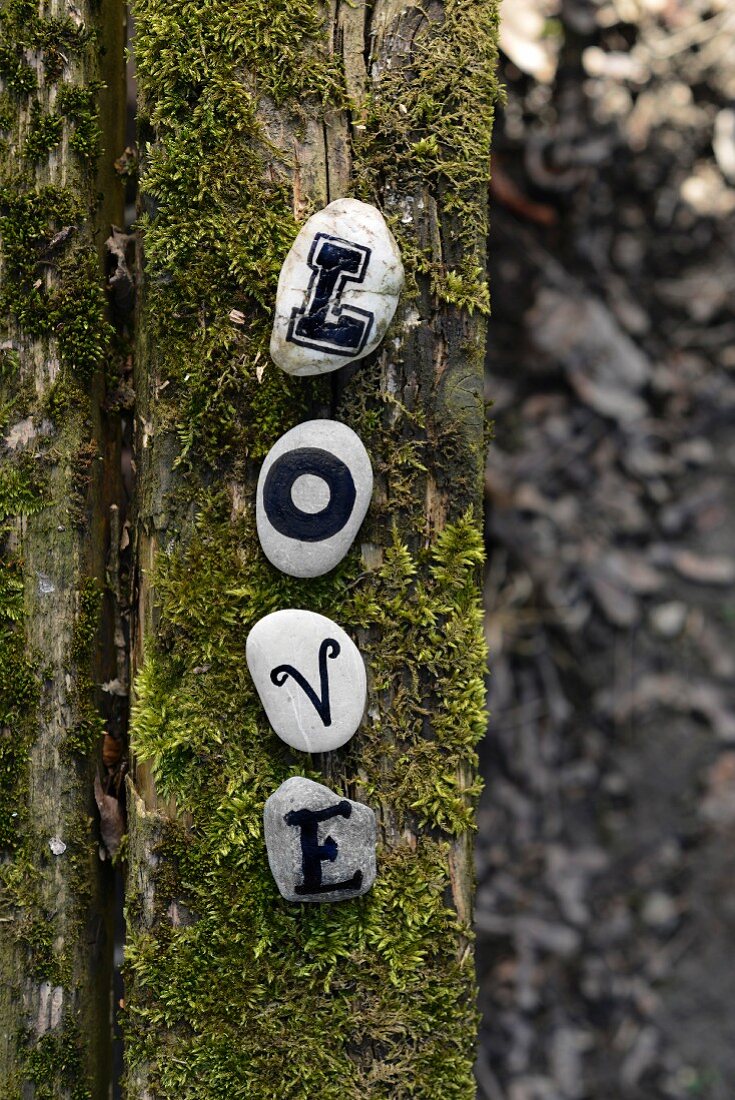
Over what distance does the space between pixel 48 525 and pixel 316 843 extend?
865 millimetres

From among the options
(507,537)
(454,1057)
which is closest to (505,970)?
(454,1057)

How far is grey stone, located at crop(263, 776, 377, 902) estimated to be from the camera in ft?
5.57

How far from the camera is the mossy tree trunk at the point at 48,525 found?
5.88 ft

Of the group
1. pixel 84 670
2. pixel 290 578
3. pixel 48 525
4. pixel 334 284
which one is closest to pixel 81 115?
pixel 334 284

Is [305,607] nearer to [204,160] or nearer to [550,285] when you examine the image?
[204,160]

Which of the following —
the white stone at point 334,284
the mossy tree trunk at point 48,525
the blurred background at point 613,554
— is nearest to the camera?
the white stone at point 334,284

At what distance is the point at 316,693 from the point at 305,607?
0.59 ft

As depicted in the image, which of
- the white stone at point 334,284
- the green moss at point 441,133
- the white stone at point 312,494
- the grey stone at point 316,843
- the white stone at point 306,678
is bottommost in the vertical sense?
the grey stone at point 316,843

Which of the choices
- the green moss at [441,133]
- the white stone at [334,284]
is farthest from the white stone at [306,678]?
the green moss at [441,133]

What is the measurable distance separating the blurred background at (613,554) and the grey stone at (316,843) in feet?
4.36

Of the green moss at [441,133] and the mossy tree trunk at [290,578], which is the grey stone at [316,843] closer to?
the mossy tree trunk at [290,578]

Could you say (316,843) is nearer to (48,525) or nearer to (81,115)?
(48,525)

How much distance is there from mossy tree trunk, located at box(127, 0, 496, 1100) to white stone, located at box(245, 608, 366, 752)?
5 cm

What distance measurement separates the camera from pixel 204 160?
5.70ft
